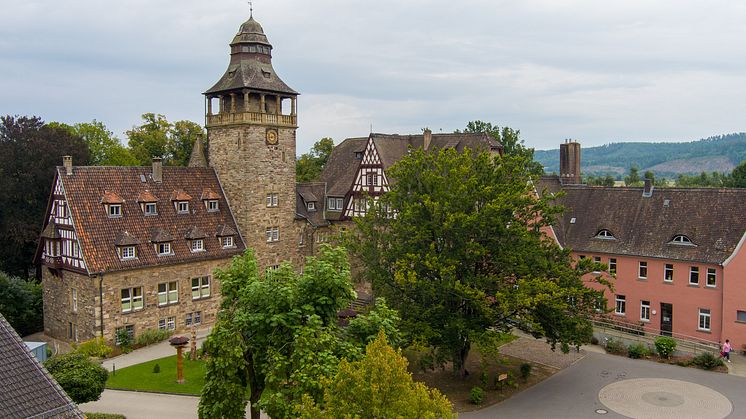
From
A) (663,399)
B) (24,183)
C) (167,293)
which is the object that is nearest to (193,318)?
(167,293)

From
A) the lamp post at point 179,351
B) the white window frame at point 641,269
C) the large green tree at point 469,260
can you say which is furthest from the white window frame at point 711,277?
the lamp post at point 179,351

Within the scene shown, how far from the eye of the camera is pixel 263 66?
42.1 meters

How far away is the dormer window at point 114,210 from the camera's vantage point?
35344 mm

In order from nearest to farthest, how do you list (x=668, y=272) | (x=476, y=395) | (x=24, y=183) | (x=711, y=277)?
(x=476, y=395)
(x=711, y=277)
(x=668, y=272)
(x=24, y=183)

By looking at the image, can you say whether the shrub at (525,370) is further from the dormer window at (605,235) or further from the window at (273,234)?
the window at (273,234)

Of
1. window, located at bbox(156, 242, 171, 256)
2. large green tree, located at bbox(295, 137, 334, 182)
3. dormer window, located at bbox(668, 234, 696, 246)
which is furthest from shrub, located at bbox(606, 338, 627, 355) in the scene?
large green tree, located at bbox(295, 137, 334, 182)

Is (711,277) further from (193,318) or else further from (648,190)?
(193,318)

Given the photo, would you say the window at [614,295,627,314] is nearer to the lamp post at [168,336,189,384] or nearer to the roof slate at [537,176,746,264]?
the roof slate at [537,176,746,264]

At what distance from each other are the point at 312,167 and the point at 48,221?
33920 mm

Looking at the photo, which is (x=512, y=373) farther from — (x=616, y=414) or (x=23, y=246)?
(x=23, y=246)

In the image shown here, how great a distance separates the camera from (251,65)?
4153 cm

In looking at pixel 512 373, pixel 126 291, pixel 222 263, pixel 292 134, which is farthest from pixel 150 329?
pixel 512 373

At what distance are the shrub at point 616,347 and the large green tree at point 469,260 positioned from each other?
7.80 meters

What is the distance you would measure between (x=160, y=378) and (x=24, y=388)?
16296 millimetres
